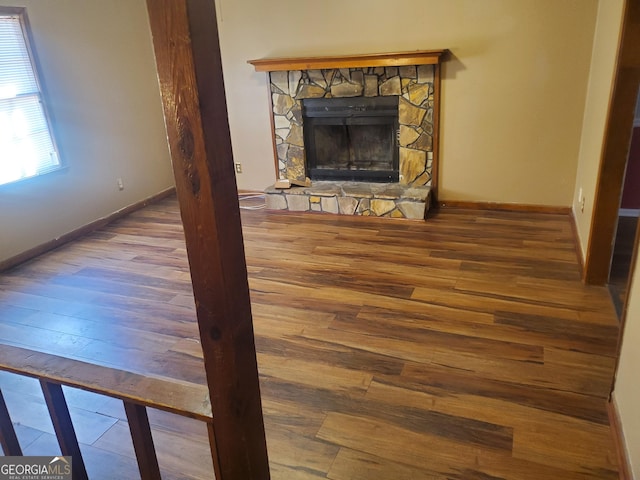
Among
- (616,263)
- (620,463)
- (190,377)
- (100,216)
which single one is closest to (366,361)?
(190,377)

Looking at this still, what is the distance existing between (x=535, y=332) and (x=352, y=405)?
114 centimetres

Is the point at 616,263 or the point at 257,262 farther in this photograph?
the point at 257,262

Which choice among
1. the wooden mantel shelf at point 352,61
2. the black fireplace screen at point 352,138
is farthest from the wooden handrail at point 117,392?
the black fireplace screen at point 352,138

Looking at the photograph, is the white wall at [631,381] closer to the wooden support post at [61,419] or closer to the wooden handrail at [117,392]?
the wooden handrail at [117,392]

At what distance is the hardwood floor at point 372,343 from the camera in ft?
6.40

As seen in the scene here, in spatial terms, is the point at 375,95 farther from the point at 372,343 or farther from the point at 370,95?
the point at 372,343

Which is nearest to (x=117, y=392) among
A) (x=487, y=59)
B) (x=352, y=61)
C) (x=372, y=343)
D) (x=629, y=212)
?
(x=372, y=343)

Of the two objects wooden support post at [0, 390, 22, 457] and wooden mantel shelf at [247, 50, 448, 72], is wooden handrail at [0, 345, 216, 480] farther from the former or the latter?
wooden mantel shelf at [247, 50, 448, 72]

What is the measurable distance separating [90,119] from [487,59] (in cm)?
364

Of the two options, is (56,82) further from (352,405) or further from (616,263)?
(616,263)

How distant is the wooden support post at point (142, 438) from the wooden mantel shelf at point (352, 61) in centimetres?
373

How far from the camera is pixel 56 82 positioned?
427cm

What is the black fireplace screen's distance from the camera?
182 inches

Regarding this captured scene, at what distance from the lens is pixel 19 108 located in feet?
13.0
